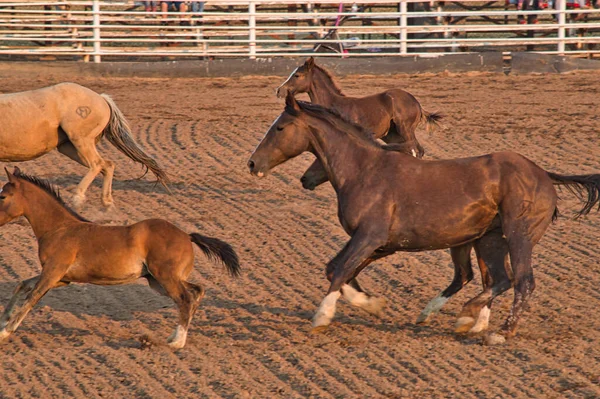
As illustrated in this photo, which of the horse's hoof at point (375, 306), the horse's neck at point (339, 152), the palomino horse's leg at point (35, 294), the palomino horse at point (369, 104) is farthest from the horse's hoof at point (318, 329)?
the palomino horse at point (369, 104)

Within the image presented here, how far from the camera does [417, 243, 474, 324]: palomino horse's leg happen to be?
273 inches

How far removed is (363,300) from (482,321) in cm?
80

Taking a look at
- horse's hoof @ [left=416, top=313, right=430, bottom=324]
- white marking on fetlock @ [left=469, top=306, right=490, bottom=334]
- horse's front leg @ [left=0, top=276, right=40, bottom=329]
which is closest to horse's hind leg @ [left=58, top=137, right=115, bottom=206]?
Answer: horse's front leg @ [left=0, top=276, right=40, bottom=329]

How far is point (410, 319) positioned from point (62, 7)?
16.3 metres

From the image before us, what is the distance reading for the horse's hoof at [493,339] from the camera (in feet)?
21.1

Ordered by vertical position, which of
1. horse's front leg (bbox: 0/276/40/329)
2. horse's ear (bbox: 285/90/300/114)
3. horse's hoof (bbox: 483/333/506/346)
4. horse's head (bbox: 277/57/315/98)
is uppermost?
horse's head (bbox: 277/57/315/98)

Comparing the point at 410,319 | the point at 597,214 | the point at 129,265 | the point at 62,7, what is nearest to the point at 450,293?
the point at 410,319

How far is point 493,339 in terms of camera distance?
6.43 m

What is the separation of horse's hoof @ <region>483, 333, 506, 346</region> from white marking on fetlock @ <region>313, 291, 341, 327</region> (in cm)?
98

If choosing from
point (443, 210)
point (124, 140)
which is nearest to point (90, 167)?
point (124, 140)

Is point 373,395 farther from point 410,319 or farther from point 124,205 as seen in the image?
point 124,205

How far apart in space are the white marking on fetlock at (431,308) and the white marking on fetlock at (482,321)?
33cm

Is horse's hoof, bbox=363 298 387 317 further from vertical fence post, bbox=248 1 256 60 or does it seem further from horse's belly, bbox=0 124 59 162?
vertical fence post, bbox=248 1 256 60

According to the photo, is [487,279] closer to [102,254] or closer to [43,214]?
[102,254]
